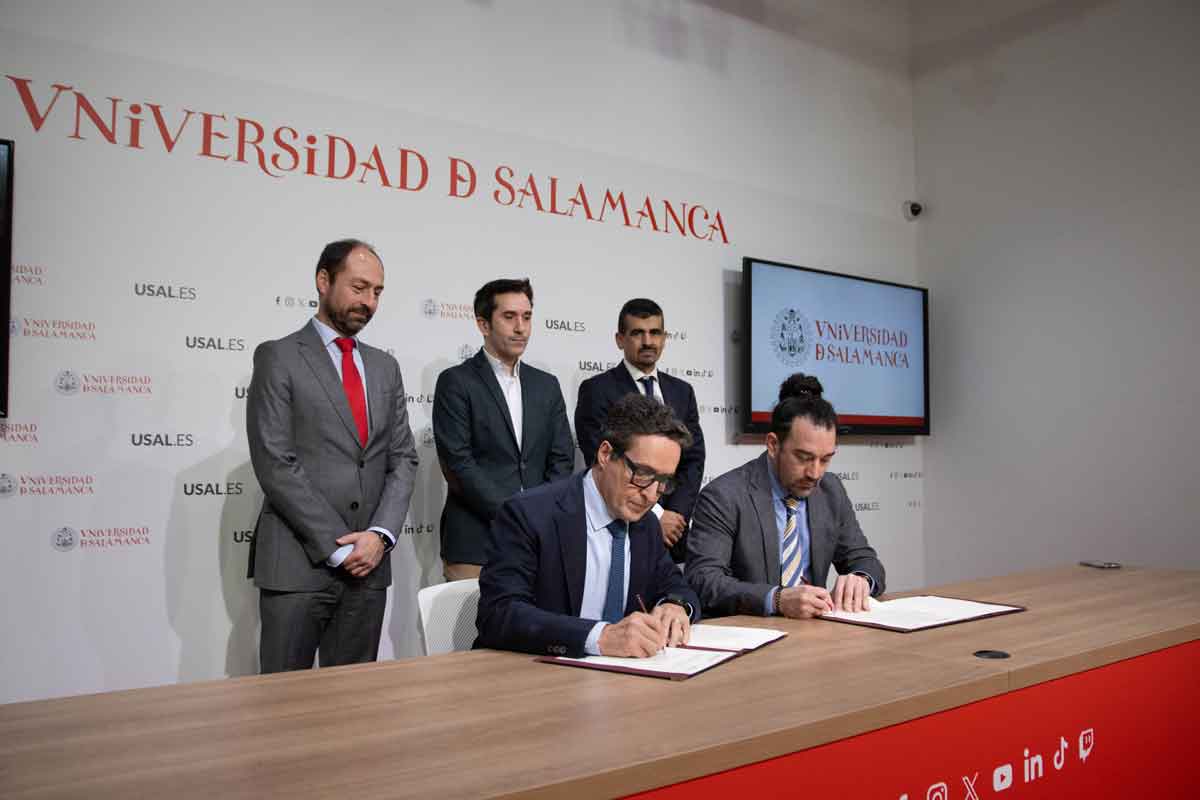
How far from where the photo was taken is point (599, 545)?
2.13 m

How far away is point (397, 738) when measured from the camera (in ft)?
4.05

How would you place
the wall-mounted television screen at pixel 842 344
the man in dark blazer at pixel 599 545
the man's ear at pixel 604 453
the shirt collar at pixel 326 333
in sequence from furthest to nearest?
1. the wall-mounted television screen at pixel 842 344
2. the shirt collar at pixel 326 333
3. the man's ear at pixel 604 453
4. the man in dark blazer at pixel 599 545

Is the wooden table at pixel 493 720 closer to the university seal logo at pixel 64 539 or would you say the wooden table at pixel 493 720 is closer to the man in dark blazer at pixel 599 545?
the man in dark blazer at pixel 599 545

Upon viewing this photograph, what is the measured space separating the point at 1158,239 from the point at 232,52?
4584 millimetres

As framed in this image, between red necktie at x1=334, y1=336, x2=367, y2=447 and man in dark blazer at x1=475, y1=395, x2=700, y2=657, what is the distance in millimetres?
960

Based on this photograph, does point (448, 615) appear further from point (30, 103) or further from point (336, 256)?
point (30, 103)

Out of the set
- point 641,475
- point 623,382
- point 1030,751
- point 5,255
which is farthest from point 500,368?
point 1030,751

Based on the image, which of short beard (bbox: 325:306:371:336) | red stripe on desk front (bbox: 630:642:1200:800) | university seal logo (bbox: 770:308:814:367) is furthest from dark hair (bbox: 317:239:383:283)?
university seal logo (bbox: 770:308:814:367)

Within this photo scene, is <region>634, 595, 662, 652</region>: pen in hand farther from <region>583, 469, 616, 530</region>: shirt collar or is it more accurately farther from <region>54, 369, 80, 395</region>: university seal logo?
<region>54, 369, 80, 395</region>: university seal logo

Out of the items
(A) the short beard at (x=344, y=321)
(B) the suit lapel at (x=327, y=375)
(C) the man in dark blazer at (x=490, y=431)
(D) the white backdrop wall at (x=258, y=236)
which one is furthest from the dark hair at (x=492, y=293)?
(B) the suit lapel at (x=327, y=375)

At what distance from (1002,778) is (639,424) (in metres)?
0.99

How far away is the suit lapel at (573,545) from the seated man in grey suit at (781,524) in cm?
49

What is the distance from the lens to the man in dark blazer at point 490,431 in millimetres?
3252

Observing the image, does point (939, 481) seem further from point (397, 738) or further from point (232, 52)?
point (397, 738)
